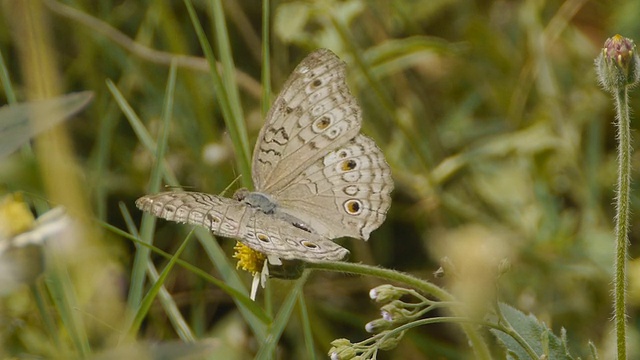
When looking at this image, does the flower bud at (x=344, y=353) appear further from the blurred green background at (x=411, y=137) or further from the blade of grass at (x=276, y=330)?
the blurred green background at (x=411, y=137)

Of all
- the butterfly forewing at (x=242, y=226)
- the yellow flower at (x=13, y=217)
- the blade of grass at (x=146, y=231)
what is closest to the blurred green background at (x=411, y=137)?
the blade of grass at (x=146, y=231)

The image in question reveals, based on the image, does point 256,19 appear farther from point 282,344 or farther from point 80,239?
point 80,239

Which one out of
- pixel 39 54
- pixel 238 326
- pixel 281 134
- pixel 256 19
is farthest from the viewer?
pixel 256 19

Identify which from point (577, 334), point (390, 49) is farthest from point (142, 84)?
point (577, 334)

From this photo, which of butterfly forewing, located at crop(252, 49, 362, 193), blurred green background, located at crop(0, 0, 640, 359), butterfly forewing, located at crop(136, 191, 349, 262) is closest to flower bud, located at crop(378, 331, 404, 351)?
butterfly forewing, located at crop(136, 191, 349, 262)

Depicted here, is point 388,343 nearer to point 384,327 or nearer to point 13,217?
point 384,327

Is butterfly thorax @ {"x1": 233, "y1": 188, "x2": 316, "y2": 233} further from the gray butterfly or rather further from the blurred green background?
the blurred green background
